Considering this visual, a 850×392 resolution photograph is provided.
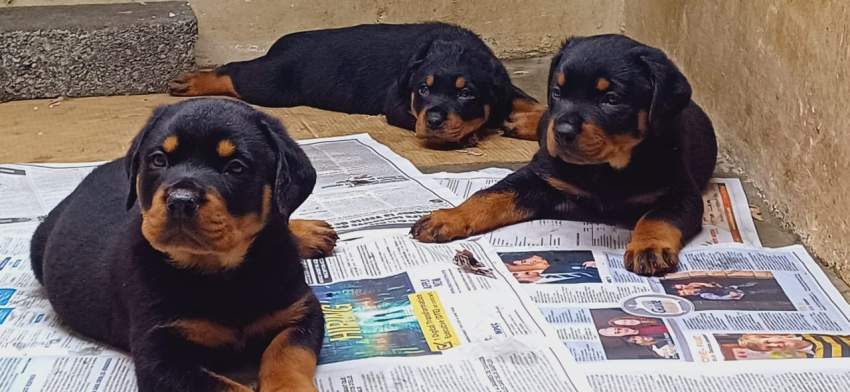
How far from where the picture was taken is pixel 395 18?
4371 mm

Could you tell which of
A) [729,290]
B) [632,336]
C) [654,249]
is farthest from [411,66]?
[632,336]

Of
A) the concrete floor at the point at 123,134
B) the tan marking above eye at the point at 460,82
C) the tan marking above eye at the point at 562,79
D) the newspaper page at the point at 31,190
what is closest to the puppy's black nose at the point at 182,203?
the newspaper page at the point at 31,190

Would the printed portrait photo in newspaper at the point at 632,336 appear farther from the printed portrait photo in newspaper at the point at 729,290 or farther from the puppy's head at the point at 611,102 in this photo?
the puppy's head at the point at 611,102

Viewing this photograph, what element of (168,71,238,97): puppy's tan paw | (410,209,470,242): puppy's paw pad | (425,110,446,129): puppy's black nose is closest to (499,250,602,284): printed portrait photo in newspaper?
(410,209,470,242): puppy's paw pad

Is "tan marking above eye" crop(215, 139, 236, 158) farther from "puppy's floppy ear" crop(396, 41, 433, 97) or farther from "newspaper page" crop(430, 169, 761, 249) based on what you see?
"puppy's floppy ear" crop(396, 41, 433, 97)

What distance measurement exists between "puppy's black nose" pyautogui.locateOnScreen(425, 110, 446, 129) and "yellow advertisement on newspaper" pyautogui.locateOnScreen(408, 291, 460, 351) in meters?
1.28

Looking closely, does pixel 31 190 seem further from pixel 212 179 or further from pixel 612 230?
pixel 612 230

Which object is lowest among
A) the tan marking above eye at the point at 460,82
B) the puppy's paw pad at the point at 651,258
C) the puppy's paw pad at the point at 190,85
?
the puppy's paw pad at the point at 190,85

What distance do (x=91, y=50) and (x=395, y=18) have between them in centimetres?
116

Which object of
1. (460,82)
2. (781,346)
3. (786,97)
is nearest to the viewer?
(781,346)

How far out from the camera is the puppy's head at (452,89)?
3449 mm

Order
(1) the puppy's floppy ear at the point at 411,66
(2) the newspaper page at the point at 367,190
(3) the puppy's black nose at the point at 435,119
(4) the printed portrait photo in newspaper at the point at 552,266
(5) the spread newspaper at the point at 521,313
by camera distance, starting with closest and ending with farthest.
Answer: (5) the spread newspaper at the point at 521,313 < (4) the printed portrait photo in newspaper at the point at 552,266 < (2) the newspaper page at the point at 367,190 < (3) the puppy's black nose at the point at 435,119 < (1) the puppy's floppy ear at the point at 411,66

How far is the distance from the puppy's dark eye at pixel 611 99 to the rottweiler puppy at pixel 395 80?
3.18ft

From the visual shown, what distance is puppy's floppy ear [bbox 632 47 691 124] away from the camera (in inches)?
98.3
